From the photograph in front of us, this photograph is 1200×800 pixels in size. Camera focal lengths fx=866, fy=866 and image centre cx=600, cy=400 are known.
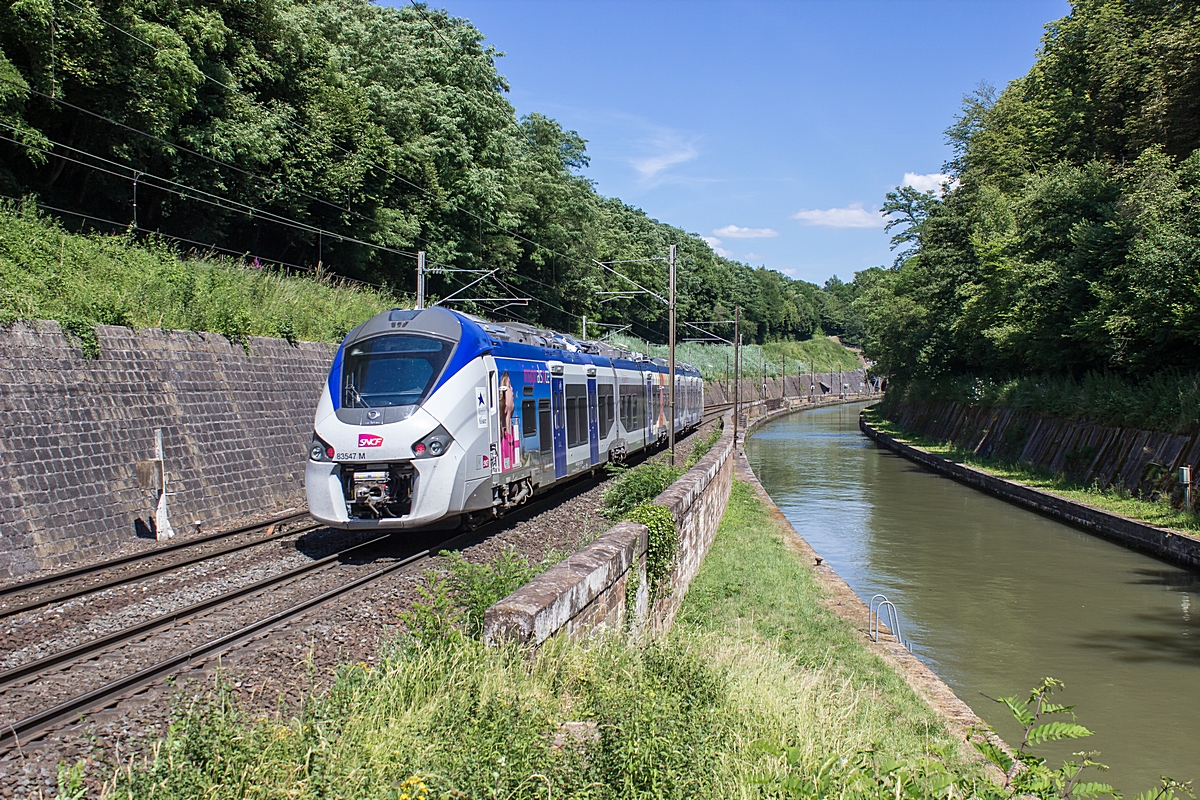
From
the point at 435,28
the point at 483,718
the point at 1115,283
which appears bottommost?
the point at 483,718

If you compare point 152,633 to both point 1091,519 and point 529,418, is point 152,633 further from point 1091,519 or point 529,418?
point 1091,519

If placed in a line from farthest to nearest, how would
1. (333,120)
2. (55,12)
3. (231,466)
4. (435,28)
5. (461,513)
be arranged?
(435,28)
(333,120)
(55,12)
(231,466)
(461,513)

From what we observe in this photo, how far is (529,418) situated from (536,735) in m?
9.71

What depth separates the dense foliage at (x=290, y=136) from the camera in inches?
805

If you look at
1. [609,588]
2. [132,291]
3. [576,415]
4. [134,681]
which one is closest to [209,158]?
[132,291]

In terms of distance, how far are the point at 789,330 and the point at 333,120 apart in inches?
4814

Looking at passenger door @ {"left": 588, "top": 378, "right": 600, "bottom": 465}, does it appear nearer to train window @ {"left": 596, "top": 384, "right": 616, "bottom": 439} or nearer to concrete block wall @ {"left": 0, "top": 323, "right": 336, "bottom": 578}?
train window @ {"left": 596, "top": 384, "right": 616, "bottom": 439}

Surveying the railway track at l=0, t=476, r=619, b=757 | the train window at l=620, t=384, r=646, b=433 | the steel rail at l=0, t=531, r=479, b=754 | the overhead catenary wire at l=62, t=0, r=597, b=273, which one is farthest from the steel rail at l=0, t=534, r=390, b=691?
the overhead catenary wire at l=62, t=0, r=597, b=273

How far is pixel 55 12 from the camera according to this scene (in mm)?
18578

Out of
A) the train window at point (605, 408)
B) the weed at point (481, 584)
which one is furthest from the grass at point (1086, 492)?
the weed at point (481, 584)

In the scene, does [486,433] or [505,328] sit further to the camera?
[505,328]

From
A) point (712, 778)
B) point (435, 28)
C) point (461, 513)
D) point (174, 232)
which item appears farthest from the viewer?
point (435, 28)

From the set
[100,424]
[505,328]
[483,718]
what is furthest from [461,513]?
[483,718]

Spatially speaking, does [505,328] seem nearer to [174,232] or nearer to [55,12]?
[55,12]
